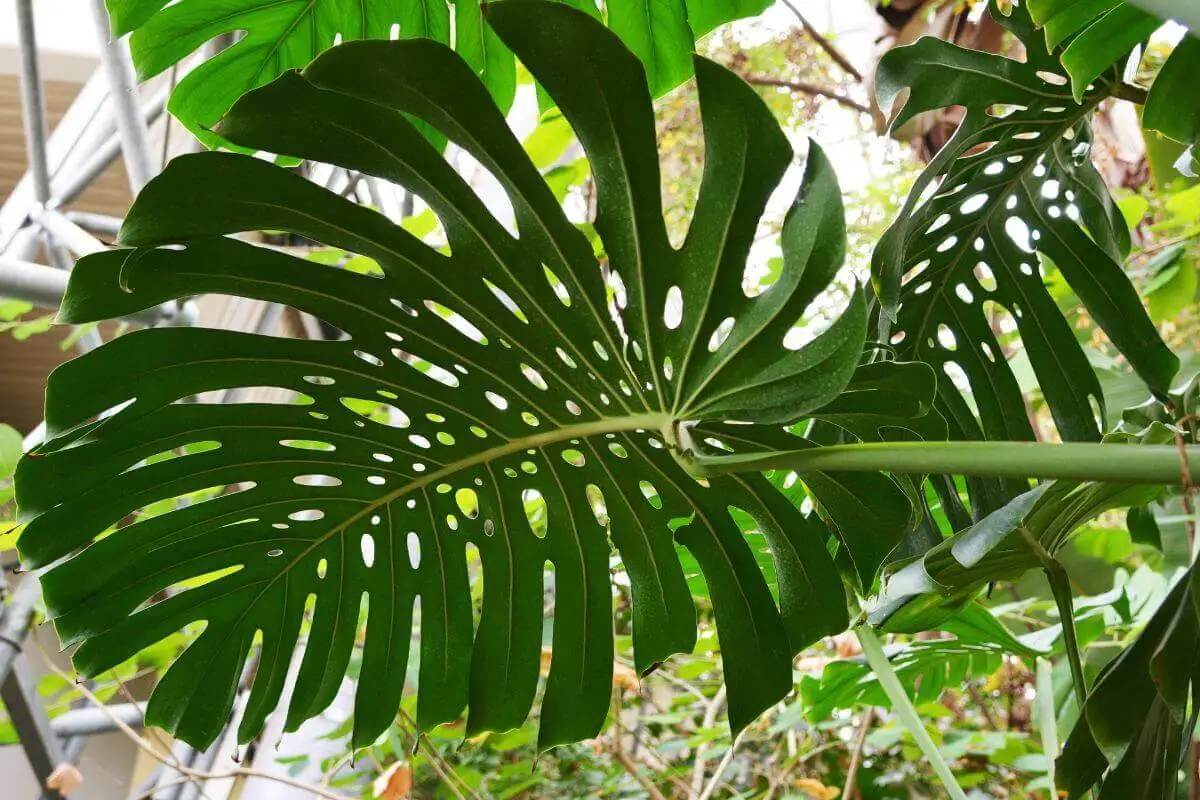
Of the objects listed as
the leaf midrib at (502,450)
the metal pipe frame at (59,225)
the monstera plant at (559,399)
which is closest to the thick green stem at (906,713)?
the monstera plant at (559,399)

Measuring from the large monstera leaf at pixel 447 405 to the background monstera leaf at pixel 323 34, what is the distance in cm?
21

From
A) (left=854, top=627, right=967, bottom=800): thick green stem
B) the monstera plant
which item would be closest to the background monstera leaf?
the monstera plant

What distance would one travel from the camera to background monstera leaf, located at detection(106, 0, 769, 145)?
27.0 inches

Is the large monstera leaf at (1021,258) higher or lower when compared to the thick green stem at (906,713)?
higher

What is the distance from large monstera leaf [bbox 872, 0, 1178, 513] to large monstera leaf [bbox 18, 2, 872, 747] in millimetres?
240

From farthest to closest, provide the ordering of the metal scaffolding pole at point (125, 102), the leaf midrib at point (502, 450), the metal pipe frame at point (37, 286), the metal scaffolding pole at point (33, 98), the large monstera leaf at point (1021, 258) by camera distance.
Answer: the metal scaffolding pole at point (33, 98) → the metal scaffolding pole at point (125, 102) → the metal pipe frame at point (37, 286) → the large monstera leaf at point (1021, 258) → the leaf midrib at point (502, 450)

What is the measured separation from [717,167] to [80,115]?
2135 mm

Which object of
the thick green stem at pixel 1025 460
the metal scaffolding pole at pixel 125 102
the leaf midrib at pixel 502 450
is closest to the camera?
the thick green stem at pixel 1025 460

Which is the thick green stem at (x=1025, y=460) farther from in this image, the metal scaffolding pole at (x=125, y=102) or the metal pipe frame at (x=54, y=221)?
the metal scaffolding pole at (x=125, y=102)

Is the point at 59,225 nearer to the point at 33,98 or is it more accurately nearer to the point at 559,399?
the point at 33,98

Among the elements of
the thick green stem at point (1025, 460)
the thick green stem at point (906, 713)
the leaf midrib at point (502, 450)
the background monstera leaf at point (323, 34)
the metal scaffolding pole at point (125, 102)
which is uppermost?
the metal scaffolding pole at point (125, 102)

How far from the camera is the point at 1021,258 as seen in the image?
2.91 ft

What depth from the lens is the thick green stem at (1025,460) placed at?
1.35ft

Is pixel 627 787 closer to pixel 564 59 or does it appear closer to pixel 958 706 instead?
pixel 958 706
